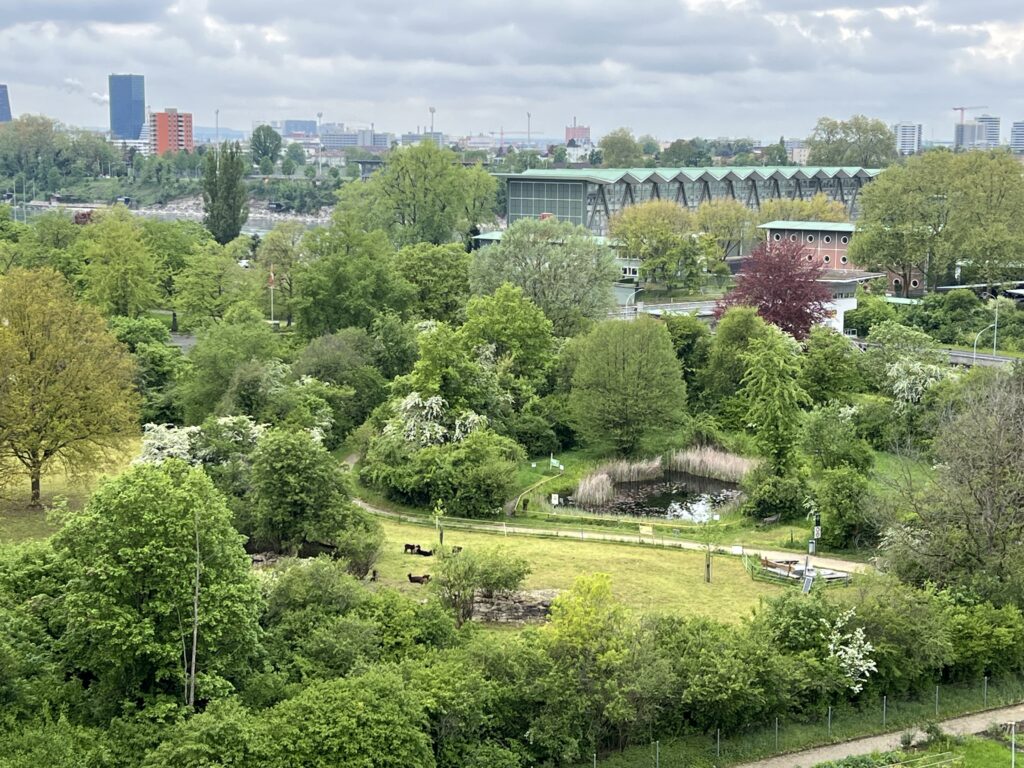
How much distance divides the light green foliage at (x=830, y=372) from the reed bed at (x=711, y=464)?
6903 mm

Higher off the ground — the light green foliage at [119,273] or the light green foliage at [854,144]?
the light green foliage at [854,144]

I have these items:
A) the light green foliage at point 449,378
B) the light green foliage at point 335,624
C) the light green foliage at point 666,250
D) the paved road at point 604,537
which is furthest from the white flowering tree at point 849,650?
the light green foliage at point 666,250

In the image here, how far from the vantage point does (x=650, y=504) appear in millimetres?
42781

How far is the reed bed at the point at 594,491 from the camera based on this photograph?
42.5m

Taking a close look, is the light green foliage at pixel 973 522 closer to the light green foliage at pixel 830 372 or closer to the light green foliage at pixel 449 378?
the light green foliage at pixel 449 378

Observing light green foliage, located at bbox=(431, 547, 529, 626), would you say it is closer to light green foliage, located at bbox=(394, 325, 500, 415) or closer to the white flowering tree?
the white flowering tree

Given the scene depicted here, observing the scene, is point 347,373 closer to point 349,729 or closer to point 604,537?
point 604,537

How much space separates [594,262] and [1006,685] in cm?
3439

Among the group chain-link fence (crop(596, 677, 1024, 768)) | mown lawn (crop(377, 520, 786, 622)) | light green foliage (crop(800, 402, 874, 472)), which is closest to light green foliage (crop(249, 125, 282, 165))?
light green foliage (crop(800, 402, 874, 472))

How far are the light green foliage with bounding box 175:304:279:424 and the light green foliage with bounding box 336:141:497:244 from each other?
3018cm

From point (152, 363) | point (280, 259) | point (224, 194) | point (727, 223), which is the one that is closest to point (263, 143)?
point (224, 194)

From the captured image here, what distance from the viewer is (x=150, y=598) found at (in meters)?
22.5

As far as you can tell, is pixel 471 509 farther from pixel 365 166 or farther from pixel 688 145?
pixel 365 166

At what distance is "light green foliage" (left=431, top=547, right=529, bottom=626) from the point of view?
93.7 ft
